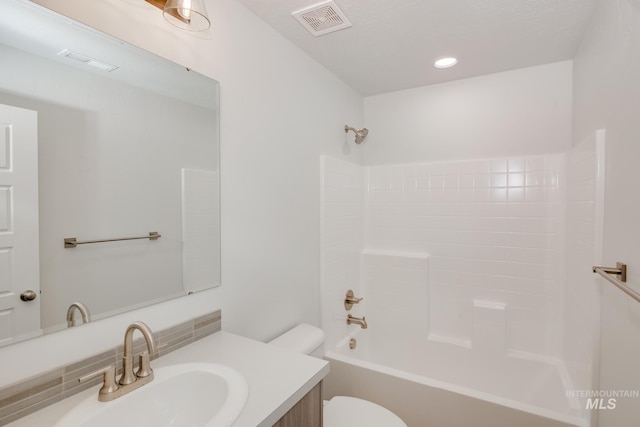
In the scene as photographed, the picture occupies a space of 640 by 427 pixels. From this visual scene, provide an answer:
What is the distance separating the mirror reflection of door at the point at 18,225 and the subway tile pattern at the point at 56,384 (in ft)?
0.42

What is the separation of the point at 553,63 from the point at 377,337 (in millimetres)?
2487

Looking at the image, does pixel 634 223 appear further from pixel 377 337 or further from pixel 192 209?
pixel 377 337

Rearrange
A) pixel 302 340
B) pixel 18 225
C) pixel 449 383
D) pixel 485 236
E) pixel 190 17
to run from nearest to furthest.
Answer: pixel 18 225 < pixel 190 17 < pixel 302 340 < pixel 449 383 < pixel 485 236

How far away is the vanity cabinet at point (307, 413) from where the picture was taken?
95cm

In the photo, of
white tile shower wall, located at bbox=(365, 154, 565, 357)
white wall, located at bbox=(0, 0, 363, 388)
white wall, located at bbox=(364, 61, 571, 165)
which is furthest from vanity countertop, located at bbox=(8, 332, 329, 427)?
white wall, located at bbox=(364, 61, 571, 165)

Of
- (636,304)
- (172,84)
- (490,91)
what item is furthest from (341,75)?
(636,304)

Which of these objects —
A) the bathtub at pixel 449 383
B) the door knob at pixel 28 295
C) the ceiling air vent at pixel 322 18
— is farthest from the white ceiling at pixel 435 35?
the bathtub at pixel 449 383

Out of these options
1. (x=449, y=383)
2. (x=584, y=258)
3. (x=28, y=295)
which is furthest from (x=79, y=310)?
(x=584, y=258)

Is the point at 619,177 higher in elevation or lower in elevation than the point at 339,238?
higher

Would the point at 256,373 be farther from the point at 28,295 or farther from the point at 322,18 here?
the point at 322,18

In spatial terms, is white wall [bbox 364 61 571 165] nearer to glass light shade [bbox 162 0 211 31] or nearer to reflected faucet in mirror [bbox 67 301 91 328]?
glass light shade [bbox 162 0 211 31]

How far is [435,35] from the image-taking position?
1802 mm

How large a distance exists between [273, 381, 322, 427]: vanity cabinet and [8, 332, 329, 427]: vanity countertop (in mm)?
34

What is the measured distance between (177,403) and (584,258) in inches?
82.2
